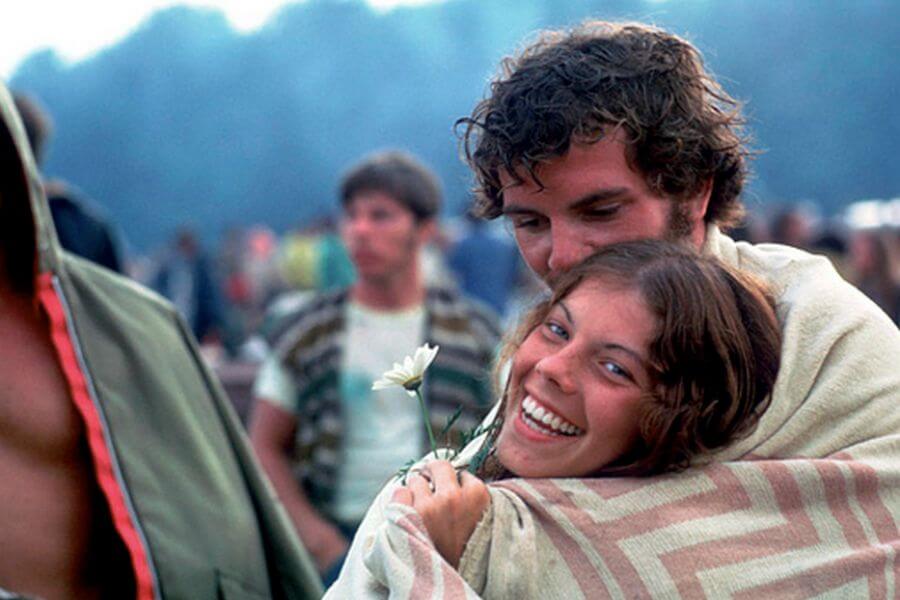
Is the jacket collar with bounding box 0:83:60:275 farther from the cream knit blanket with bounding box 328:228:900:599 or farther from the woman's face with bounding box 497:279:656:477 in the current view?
the woman's face with bounding box 497:279:656:477

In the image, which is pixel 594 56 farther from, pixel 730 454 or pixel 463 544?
pixel 463 544

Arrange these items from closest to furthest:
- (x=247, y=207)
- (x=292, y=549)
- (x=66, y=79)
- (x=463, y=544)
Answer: (x=463, y=544) → (x=292, y=549) → (x=66, y=79) → (x=247, y=207)

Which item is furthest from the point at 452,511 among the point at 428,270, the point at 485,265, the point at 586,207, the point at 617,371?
the point at 485,265

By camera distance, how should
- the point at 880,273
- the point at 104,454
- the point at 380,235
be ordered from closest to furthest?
1. the point at 104,454
2. the point at 380,235
3. the point at 880,273

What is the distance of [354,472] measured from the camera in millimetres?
4840

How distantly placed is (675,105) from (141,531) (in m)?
1.38

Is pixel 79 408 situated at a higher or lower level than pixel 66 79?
lower

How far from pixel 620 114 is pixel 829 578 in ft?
2.74

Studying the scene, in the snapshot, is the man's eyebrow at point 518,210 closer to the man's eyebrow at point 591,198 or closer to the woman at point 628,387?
the man's eyebrow at point 591,198

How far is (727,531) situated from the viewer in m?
1.88

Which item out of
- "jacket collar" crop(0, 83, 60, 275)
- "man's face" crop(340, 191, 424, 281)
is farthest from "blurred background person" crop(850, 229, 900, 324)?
"jacket collar" crop(0, 83, 60, 275)

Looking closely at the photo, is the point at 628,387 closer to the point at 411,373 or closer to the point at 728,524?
the point at 728,524

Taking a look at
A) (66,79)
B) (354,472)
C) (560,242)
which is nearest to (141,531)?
(560,242)

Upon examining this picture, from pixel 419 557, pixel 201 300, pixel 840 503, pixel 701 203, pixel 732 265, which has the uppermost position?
pixel 701 203
